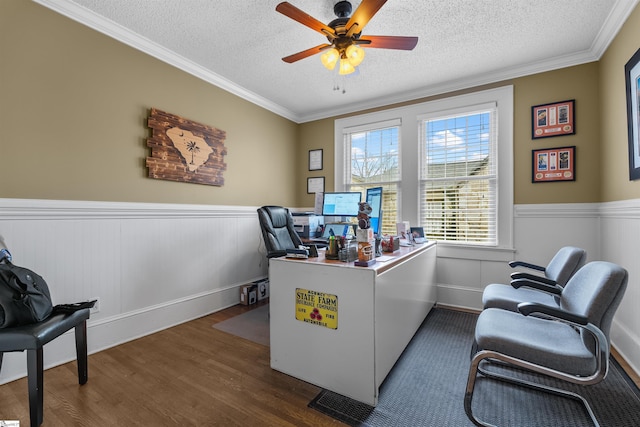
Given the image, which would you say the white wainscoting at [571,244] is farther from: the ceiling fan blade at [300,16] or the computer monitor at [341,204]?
the ceiling fan blade at [300,16]

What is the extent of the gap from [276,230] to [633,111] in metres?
2.97

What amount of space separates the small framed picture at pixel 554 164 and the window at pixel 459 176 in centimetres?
37

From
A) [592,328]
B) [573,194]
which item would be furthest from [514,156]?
[592,328]

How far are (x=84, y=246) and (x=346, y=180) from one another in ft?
10.0

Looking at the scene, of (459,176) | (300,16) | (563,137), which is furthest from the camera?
(459,176)

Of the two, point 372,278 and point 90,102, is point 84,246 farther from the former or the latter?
point 372,278

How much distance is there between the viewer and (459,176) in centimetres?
330

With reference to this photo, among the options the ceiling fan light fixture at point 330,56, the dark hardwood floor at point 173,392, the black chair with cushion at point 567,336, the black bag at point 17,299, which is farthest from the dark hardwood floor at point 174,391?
the ceiling fan light fixture at point 330,56

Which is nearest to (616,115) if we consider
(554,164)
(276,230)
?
(554,164)

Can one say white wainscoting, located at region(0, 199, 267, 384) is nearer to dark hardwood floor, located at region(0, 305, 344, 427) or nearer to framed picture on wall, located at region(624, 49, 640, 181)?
dark hardwood floor, located at region(0, 305, 344, 427)

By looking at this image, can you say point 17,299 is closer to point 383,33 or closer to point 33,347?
point 33,347

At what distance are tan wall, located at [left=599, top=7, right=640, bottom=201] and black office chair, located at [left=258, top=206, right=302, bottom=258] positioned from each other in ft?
9.11

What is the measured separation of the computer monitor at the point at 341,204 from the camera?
3.45 m

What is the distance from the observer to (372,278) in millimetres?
1511
